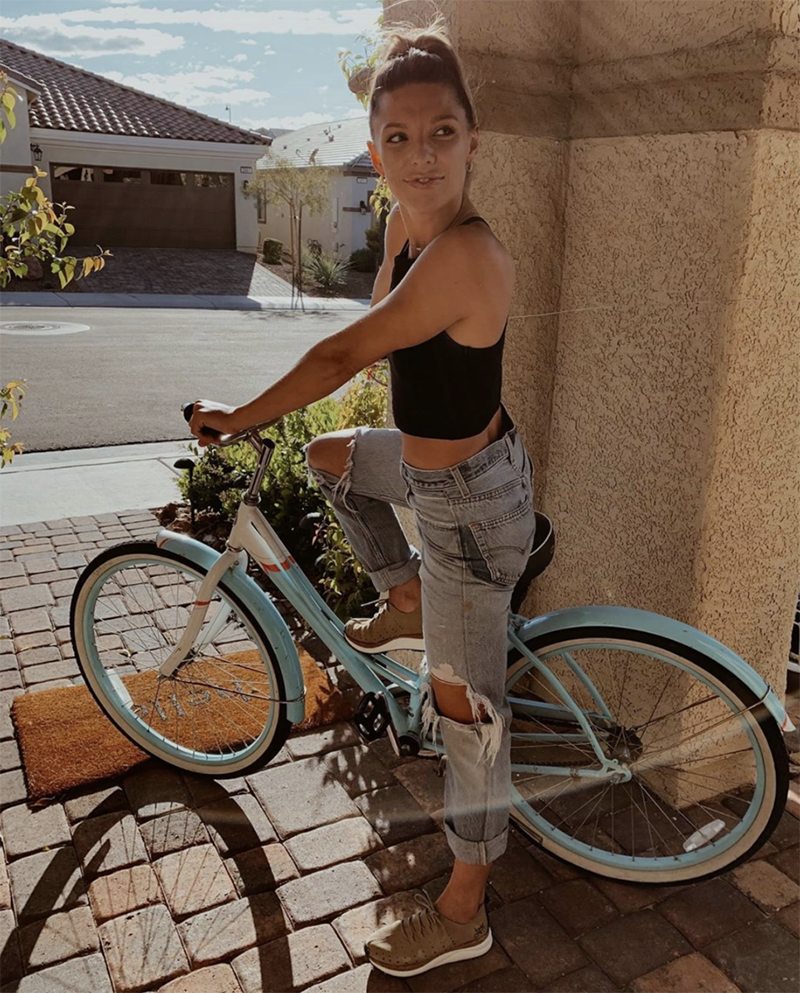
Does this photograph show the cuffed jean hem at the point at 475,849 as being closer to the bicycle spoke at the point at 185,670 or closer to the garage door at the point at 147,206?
the bicycle spoke at the point at 185,670

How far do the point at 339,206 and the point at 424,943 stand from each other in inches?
1377

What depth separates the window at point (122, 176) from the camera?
29297 mm

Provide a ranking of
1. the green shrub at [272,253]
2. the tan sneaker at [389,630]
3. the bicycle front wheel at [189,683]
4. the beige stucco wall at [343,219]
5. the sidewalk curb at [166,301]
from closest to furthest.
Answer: the tan sneaker at [389,630] → the bicycle front wheel at [189,683] → the sidewalk curb at [166,301] → the green shrub at [272,253] → the beige stucco wall at [343,219]

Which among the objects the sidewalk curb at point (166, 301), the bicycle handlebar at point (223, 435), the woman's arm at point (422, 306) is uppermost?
the woman's arm at point (422, 306)

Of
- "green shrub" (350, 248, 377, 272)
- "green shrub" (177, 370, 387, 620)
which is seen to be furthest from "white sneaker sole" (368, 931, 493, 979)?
"green shrub" (350, 248, 377, 272)

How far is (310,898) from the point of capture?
2541mm

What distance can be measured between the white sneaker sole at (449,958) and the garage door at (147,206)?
2958 centimetres

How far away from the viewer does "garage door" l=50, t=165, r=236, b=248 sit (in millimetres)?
28969

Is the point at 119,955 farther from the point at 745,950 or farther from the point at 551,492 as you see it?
the point at 551,492

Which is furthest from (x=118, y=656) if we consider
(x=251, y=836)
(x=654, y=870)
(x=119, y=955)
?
(x=654, y=870)

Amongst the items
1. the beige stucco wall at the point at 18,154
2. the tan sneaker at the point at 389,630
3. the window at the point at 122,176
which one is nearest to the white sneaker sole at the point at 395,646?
the tan sneaker at the point at 389,630

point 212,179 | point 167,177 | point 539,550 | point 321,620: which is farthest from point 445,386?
point 212,179

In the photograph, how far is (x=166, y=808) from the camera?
2.90 meters

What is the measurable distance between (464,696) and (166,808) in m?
1.23
